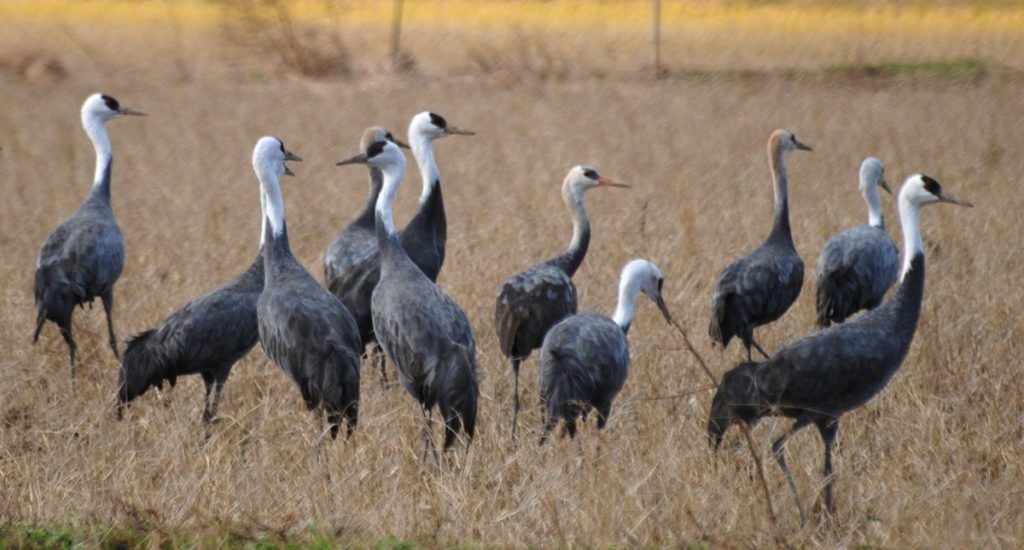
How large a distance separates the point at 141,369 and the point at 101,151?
2691mm

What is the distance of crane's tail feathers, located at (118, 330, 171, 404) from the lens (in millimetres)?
6023

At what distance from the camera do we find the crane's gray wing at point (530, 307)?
21.4 feet

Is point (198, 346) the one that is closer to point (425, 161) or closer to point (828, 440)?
point (425, 161)

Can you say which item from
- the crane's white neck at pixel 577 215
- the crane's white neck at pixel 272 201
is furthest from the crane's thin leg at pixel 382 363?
the crane's white neck at pixel 577 215

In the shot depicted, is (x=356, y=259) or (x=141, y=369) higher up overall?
(x=356, y=259)

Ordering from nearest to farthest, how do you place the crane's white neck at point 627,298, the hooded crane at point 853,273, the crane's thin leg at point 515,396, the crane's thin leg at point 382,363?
the crane's thin leg at point 515,396 < the crane's white neck at point 627,298 < the crane's thin leg at point 382,363 < the hooded crane at point 853,273

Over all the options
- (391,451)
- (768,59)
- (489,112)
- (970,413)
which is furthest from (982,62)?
(391,451)

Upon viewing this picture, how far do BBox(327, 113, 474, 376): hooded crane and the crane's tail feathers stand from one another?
1.12 m

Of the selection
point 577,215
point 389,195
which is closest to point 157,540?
point 389,195

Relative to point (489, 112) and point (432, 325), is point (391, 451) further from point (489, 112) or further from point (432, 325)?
point (489, 112)

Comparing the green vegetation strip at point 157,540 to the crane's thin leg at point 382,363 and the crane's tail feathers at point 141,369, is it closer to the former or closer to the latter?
the crane's tail feathers at point 141,369

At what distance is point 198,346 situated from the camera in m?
6.09

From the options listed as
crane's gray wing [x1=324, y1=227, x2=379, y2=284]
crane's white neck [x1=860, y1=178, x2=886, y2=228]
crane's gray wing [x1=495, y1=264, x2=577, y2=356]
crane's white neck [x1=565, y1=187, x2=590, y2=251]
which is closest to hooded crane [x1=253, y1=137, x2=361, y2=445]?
crane's gray wing [x1=495, y1=264, x2=577, y2=356]

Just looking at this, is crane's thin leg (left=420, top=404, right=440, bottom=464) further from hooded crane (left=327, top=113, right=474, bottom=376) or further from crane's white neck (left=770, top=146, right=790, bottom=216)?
crane's white neck (left=770, top=146, right=790, bottom=216)
